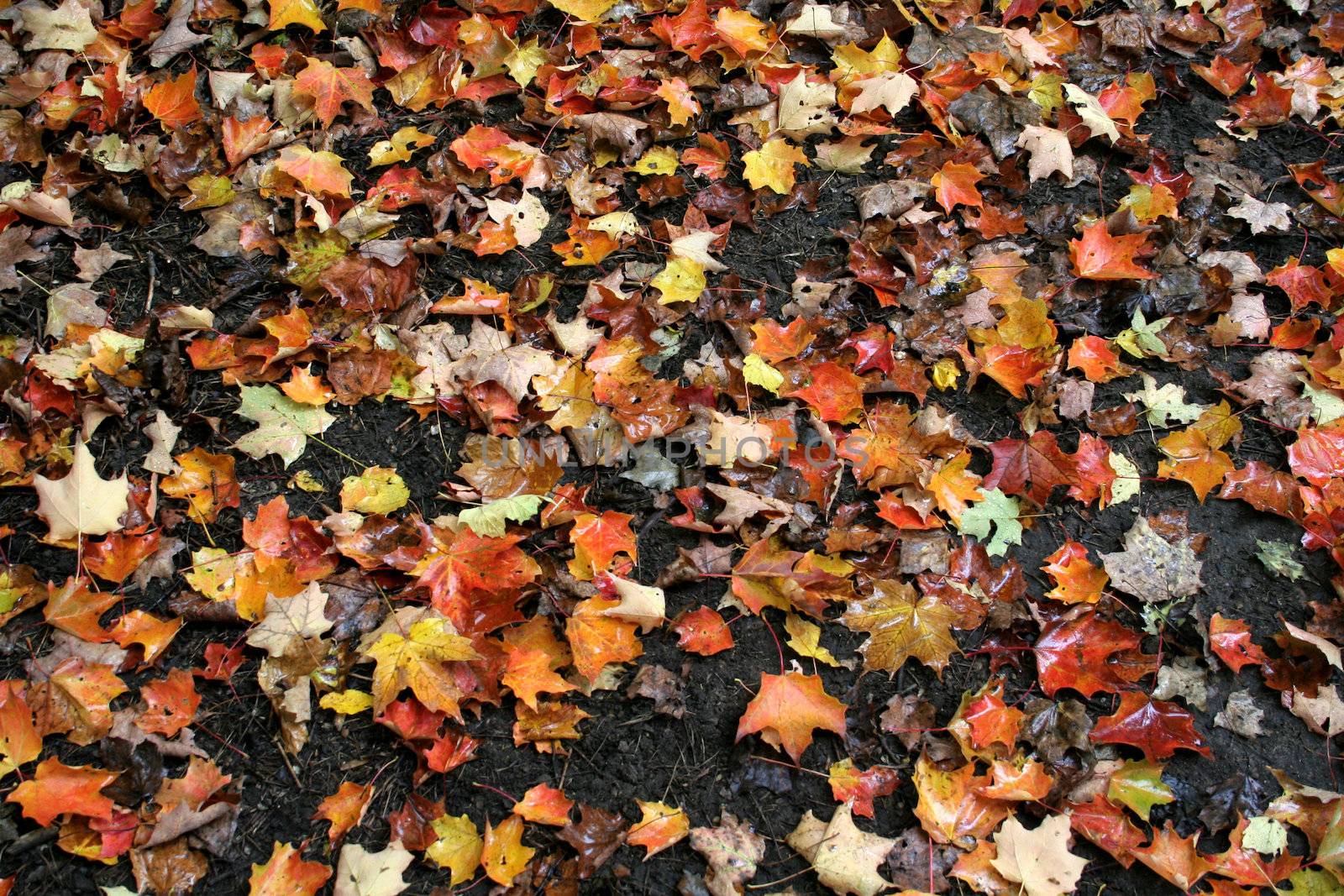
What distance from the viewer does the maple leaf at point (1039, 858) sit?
2246 mm

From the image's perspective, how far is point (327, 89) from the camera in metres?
3.48

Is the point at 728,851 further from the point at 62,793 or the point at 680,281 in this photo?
the point at 680,281

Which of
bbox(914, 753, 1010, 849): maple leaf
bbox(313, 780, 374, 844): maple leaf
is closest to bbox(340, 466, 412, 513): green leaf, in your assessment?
bbox(313, 780, 374, 844): maple leaf

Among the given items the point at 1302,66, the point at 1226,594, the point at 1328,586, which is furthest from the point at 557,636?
the point at 1302,66

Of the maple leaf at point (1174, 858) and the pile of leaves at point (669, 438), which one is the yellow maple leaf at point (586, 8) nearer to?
the pile of leaves at point (669, 438)

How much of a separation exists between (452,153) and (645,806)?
7.88ft

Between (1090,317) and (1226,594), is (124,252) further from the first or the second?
(1226,594)

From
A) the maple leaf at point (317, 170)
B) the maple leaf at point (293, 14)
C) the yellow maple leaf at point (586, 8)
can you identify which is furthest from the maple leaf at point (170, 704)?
the yellow maple leaf at point (586, 8)

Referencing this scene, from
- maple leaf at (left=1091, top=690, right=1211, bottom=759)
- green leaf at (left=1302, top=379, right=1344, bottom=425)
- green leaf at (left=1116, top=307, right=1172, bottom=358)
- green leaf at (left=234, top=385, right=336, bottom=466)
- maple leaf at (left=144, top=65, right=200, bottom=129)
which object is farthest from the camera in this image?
maple leaf at (left=144, top=65, right=200, bottom=129)

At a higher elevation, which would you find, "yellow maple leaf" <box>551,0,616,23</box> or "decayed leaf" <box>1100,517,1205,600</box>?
"yellow maple leaf" <box>551,0,616,23</box>

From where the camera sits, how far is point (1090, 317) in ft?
10.7

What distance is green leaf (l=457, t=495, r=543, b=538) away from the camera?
2672mm

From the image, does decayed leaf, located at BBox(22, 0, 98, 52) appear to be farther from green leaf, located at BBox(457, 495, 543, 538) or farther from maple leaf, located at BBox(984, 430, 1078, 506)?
maple leaf, located at BBox(984, 430, 1078, 506)

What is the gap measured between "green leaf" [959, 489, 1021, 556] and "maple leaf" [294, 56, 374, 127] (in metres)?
2.61
